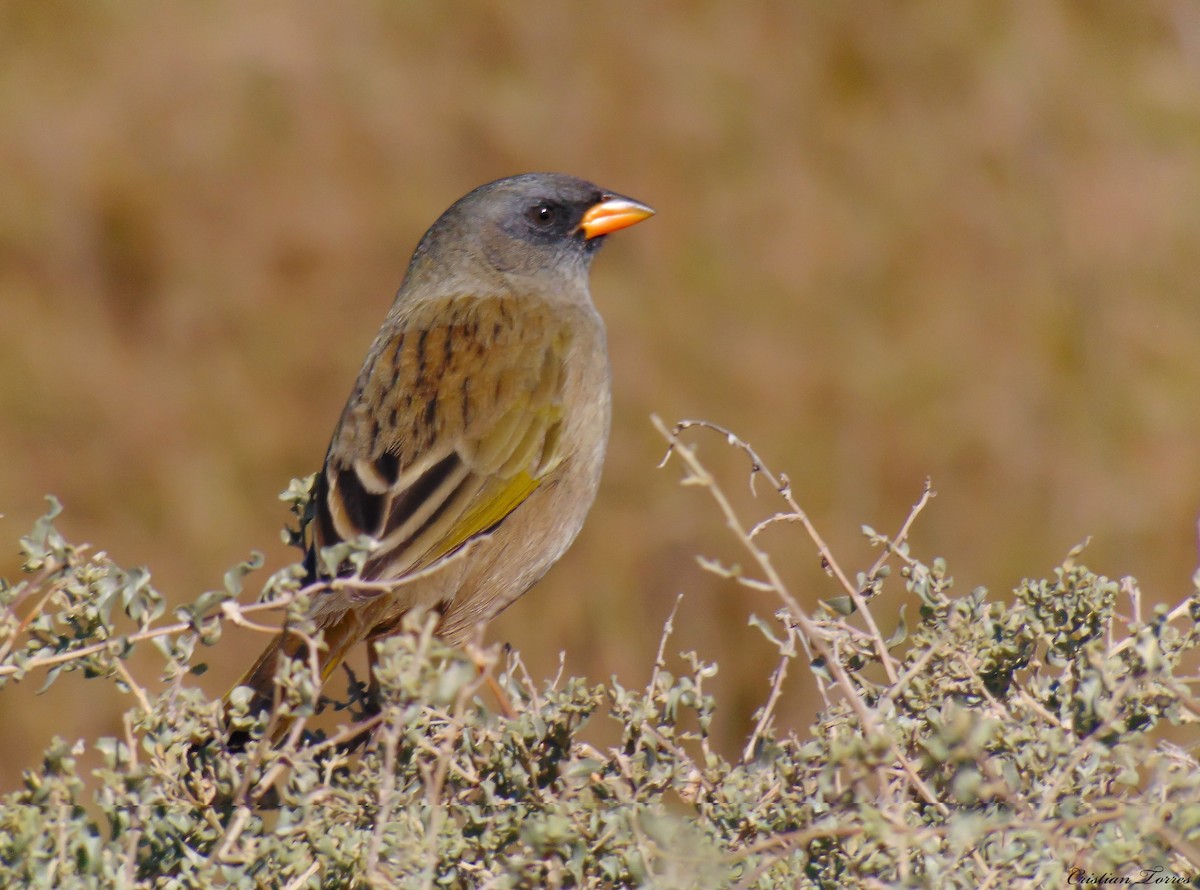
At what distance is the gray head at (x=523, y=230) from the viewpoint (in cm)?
502

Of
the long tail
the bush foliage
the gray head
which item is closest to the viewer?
the bush foliage

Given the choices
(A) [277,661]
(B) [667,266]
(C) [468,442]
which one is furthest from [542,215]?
(B) [667,266]

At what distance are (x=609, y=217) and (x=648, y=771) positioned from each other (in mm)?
2851

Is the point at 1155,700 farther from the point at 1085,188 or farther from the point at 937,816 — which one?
the point at 1085,188

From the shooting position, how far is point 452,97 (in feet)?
28.3

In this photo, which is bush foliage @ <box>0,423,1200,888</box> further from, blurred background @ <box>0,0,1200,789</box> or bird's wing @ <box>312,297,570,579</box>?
blurred background @ <box>0,0,1200,789</box>

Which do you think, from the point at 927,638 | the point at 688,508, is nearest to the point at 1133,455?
the point at 688,508

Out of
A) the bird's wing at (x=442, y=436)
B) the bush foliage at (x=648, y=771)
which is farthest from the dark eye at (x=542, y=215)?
the bush foliage at (x=648, y=771)

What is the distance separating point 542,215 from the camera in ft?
16.7

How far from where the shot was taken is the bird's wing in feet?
12.3

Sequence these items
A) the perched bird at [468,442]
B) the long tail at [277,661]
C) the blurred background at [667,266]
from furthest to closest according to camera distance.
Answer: the blurred background at [667,266] < the perched bird at [468,442] < the long tail at [277,661]

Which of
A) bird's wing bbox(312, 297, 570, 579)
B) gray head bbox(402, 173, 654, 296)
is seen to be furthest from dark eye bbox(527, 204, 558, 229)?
bird's wing bbox(312, 297, 570, 579)

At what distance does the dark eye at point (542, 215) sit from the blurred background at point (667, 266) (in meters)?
2.21

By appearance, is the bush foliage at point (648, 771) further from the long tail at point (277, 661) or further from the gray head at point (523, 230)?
the gray head at point (523, 230)
